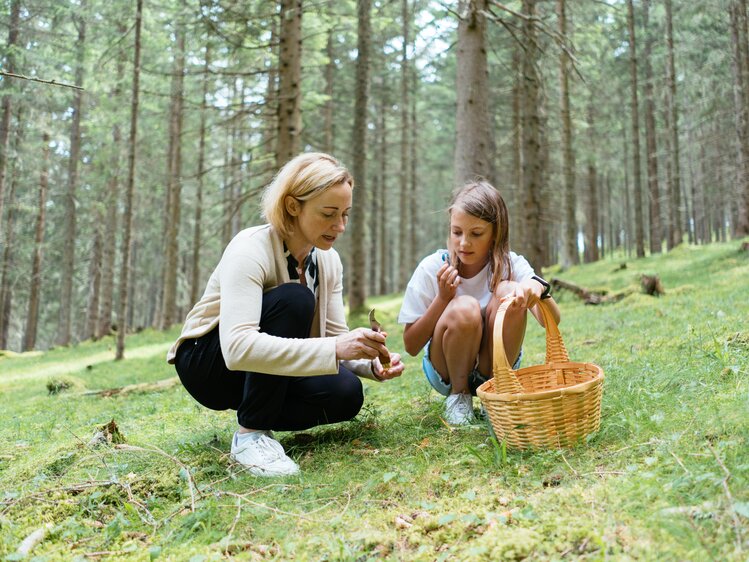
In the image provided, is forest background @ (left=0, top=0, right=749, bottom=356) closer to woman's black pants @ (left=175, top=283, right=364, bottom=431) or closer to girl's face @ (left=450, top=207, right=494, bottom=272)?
girl's face @ (left=450, top=207, right=494, bottom=272)

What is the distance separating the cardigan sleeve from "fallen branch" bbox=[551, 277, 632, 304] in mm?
6503

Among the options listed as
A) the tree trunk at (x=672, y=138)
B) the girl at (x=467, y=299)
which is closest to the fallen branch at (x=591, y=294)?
the girl at (x=467, y=299)

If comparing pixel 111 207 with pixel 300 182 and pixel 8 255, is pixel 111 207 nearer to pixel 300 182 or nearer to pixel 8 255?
pixel 8 255

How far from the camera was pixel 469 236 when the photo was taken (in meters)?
2.95

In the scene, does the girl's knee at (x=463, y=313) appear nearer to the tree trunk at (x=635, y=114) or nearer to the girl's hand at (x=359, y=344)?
the girl's hand at (x=359, y=344)

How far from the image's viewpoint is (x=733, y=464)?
69.1 inches

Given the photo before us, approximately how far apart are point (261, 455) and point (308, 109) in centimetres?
859

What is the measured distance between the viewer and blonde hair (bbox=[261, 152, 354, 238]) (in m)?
2.60

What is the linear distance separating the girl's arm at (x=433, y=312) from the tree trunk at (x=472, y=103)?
11.4 feet

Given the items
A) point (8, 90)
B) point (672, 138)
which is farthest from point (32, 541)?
point (672, 138)

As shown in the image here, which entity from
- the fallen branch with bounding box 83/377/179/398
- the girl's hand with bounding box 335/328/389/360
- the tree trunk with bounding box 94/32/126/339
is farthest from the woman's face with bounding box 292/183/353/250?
the tree trunk with bounding box 94/32/126/339

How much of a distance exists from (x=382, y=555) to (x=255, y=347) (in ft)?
3.17

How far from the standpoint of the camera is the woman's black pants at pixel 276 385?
2.60m

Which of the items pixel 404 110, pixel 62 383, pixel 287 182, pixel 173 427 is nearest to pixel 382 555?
pixel 287 182
